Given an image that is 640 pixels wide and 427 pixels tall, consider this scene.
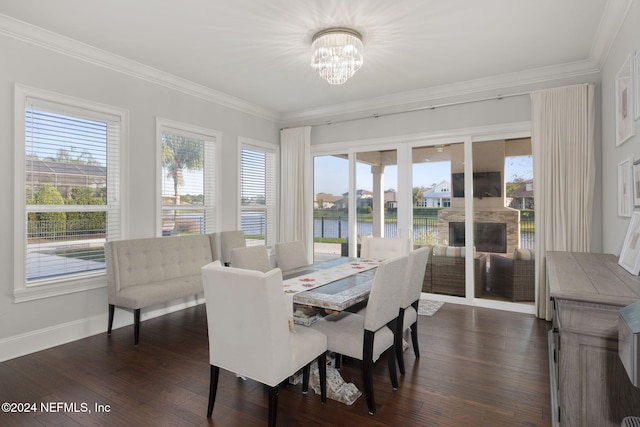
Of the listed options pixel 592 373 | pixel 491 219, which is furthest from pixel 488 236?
pixel 592 373

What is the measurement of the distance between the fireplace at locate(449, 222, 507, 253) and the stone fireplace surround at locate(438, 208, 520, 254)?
0.05 m

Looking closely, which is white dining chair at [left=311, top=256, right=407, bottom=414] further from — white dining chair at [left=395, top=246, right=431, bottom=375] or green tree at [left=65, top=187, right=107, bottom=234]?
green tree at [left=65, top=187, right=107, bottom=234]

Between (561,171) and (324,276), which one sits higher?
(561,171)

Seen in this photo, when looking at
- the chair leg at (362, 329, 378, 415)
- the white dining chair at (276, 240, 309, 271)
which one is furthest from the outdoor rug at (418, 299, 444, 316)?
the chair leg at (362, 329, 378, 415)

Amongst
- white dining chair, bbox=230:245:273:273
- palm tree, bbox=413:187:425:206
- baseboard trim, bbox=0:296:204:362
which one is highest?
palm tree, bbox=413:187:425:206

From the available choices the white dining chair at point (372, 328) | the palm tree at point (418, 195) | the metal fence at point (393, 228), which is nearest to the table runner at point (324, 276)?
the white dining chair at point (372, 328)

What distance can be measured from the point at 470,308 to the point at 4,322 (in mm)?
4802

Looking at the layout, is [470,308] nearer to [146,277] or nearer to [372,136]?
[372,136]

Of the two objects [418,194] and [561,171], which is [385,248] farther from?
[561,171]

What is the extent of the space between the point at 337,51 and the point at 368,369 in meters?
2.53

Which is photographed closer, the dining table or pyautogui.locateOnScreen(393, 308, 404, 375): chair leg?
the dining table

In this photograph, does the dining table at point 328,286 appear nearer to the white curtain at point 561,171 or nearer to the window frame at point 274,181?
the white curtain at point 561,171

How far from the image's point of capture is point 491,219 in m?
4.49

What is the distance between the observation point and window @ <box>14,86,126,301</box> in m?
3.12
